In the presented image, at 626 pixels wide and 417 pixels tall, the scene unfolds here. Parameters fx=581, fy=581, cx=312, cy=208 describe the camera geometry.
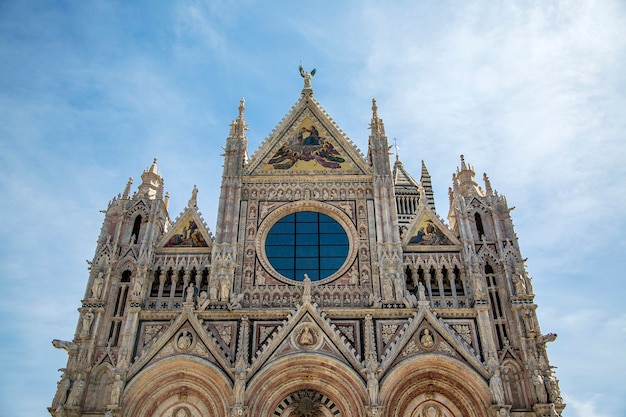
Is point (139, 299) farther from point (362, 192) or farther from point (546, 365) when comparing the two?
point (546, 365)

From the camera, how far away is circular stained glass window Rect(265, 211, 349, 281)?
22391 mm

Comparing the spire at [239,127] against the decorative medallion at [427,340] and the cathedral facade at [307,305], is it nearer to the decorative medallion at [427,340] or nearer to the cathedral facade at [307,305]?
the cathedral facade at [307,305]

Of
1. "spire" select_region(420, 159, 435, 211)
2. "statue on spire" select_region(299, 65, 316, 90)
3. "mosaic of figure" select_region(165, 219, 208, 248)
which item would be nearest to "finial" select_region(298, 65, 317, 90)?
"statue on spire" select_region(299, 65, 316, 90)

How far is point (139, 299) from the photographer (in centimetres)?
2081

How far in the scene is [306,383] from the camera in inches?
773

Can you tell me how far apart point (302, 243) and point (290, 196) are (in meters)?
2.24

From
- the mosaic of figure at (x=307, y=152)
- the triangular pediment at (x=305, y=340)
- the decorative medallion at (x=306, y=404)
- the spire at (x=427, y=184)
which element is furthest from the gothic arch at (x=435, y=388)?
the spire at (x=427, y=184)

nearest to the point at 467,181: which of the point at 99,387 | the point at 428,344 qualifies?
the point at 428,344

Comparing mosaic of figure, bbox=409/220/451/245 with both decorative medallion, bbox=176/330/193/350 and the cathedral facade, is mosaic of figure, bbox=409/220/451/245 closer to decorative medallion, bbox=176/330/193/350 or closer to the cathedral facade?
the cathedral facade

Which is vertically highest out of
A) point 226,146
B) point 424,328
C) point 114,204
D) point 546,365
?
point 226,146

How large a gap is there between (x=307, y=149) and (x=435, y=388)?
11.5 m

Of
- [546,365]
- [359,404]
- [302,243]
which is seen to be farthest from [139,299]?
[546,365]

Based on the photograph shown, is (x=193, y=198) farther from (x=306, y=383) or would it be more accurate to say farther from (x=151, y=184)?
(x=306, y=383)

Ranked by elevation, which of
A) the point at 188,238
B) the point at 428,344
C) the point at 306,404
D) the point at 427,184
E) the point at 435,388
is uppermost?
the point at 427,184
